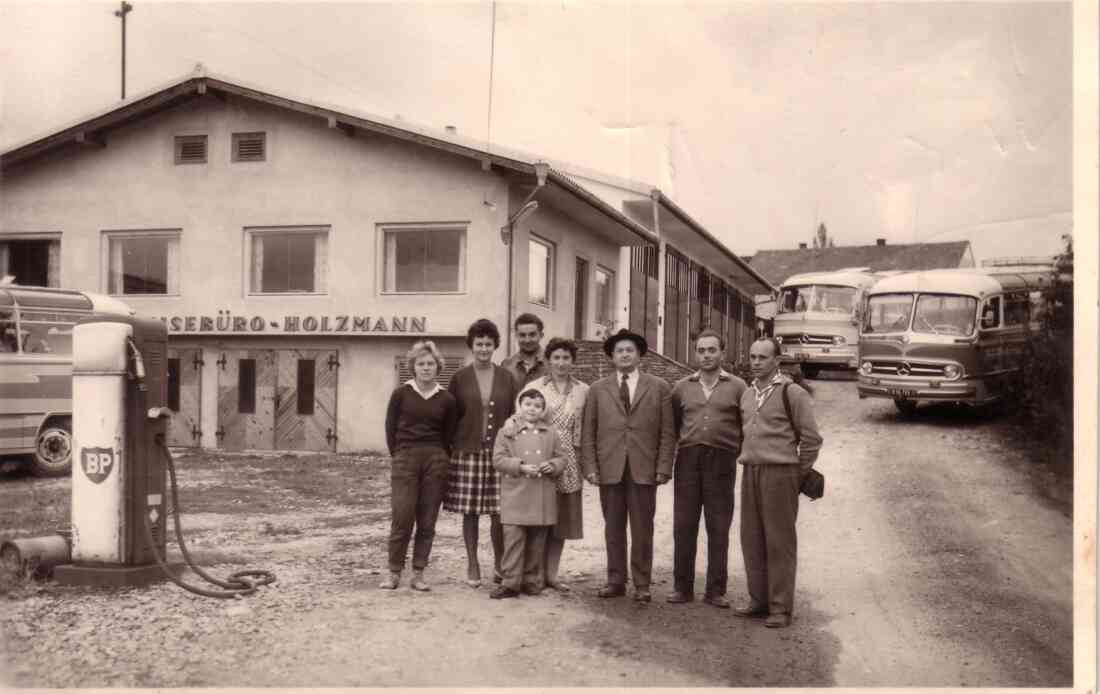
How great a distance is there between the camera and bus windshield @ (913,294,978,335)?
44.0 feet

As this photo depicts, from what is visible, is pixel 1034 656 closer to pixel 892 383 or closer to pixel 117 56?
pixel 117 56

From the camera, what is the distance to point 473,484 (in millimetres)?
6492

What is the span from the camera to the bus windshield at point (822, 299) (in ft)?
66.2

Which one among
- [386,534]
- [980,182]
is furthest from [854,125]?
[386,534]

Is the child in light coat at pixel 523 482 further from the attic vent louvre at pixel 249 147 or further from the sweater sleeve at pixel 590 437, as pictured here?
the attic vent louvre at pixel 249 147

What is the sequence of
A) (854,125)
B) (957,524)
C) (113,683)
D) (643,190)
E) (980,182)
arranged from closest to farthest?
(113,683), (980,182), (854,125), (957,524), (643,190)

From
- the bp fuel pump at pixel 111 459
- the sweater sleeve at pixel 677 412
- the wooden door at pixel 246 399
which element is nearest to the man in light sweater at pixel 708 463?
the sweater sleeve at pixel 677 412

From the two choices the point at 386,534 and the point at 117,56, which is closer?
the point at 117,56

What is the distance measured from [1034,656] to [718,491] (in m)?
1.87

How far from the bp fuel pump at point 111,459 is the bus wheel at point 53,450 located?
4.31 metres

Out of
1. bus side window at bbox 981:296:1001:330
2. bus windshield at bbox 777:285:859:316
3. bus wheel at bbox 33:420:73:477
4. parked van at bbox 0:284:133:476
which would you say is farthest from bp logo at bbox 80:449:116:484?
bus windshield at bbox 777:285:859:316

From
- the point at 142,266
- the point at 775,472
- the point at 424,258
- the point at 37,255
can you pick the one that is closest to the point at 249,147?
the point at 142,266

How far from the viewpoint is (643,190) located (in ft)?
56.3

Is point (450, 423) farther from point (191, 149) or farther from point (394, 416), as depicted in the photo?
point (191, 149)
